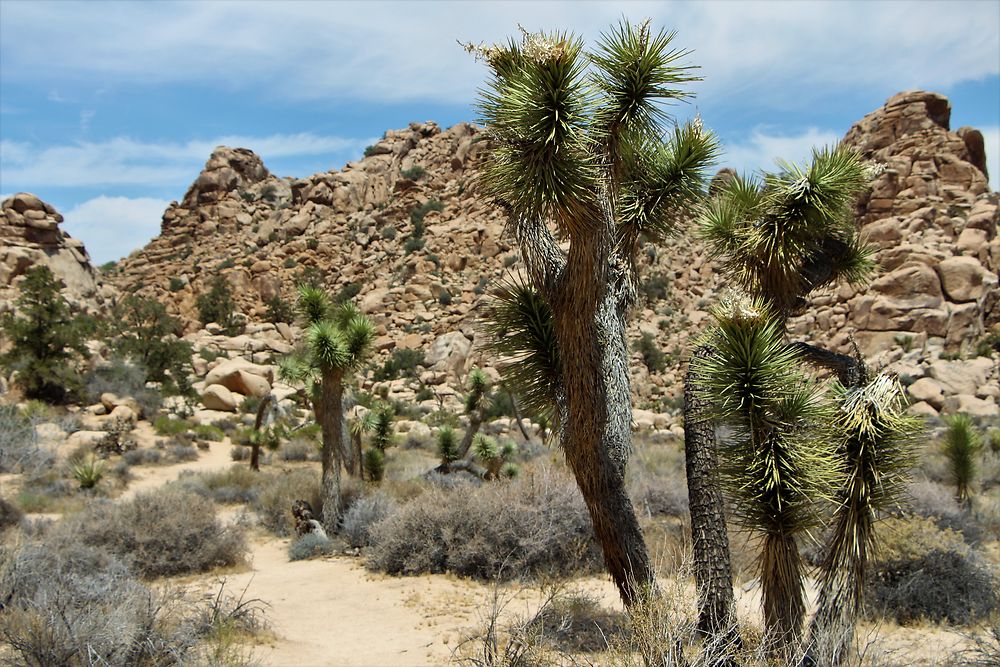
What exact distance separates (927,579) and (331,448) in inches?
365

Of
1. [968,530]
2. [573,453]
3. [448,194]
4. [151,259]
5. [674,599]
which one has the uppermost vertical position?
[448,194]

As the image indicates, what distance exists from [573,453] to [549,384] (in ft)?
2.66

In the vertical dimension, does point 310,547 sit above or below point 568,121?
below

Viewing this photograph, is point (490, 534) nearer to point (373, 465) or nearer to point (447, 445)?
point (447, 445)

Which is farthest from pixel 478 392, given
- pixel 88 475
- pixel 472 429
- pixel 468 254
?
pixel 468 254

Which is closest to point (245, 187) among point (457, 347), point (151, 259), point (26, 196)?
point (151, 259)

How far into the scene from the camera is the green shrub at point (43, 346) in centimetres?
2247

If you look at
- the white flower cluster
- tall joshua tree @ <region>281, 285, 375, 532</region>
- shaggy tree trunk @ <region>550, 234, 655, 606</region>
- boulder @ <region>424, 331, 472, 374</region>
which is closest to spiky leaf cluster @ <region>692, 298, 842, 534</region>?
shaggy tree trunk @ <region>550, 234, 655, 606</region>

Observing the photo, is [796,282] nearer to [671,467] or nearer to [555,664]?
[555,664]

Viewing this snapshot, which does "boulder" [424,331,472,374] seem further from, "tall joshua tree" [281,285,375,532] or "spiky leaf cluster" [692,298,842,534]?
"spiky leaf cluster" [692,298,842,534]

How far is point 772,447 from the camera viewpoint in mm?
5012

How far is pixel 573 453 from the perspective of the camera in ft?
20.3

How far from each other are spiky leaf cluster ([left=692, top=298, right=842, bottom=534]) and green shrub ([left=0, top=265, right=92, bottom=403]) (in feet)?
77.9

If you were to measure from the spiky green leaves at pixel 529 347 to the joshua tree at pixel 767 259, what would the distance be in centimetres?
134
